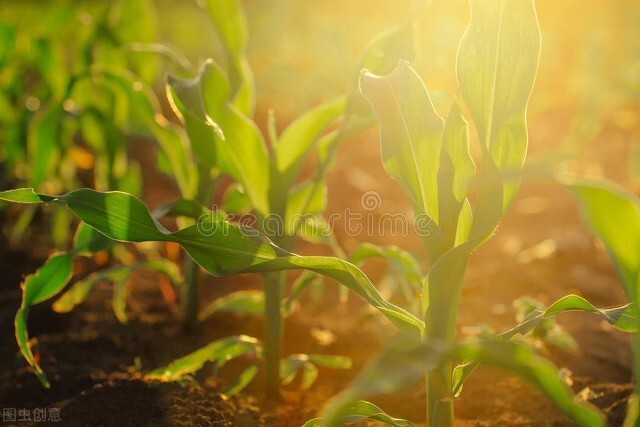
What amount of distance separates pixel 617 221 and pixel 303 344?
4.40 feet

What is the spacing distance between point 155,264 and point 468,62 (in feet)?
4.02

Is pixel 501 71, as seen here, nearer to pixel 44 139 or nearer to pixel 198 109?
pixel 198 109

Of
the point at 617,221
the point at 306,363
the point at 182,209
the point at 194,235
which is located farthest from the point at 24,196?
the point at 617,221

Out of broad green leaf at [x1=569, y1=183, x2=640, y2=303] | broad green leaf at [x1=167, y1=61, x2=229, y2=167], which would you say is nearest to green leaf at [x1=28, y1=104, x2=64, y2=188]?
broad green leaf at [x1=167, y1=61, x2=229, y2=167]

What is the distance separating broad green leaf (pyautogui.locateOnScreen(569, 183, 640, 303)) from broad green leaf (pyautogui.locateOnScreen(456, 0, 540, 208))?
230mm

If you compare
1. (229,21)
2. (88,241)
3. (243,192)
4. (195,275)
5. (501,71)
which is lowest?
(195,275)

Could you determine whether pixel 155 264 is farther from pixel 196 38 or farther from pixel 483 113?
pixel 196 38

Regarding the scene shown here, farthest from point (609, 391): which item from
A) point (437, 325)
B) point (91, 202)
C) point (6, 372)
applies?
point (6, 372)

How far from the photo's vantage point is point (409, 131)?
4.00ft

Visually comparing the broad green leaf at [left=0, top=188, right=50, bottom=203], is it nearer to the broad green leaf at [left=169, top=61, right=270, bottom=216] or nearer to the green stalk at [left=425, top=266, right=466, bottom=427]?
the broad green leaf at [left=169, top=61, right=270, bottom=216]

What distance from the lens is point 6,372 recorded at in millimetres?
Result: 1894

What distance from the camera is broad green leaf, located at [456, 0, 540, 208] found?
1.16 m

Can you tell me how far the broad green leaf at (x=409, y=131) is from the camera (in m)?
1.17

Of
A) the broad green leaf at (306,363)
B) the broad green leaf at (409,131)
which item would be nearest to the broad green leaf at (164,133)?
the broad green leaf at (306,363)
